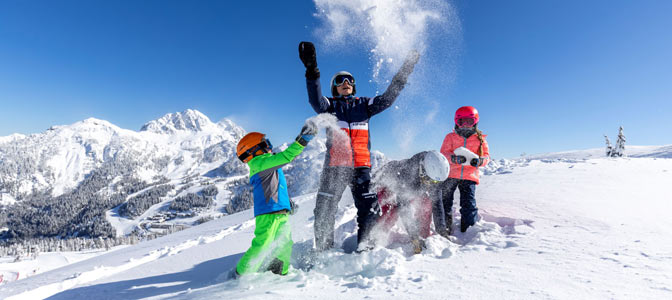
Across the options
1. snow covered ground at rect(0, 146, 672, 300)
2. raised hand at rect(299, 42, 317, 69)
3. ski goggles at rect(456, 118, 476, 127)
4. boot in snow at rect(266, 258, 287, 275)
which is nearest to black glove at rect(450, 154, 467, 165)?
ski goggles at rect(456, 118, 476, 127)

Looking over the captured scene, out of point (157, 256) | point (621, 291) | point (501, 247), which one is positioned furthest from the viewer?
point (157, 256)

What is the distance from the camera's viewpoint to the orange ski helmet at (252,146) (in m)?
4.04

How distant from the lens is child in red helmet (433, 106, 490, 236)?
4594 mm

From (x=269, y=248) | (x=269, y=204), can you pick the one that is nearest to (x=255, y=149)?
(x=269, y=204)

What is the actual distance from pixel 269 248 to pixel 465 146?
11.4 ft

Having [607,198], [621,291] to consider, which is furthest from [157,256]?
[607,198]

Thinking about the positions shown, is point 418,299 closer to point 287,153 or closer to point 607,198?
point 287,153

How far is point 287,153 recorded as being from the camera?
12.2 feet

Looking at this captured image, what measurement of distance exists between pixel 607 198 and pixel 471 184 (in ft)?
9.27

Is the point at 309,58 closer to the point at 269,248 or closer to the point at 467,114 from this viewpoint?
the point at 269,248

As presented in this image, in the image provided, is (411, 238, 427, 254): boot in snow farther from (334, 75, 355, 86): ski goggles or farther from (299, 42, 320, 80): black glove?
(299, 42, 320, 80): black glove

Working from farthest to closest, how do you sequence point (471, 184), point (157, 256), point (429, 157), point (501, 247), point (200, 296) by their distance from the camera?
point (157, 256) < point (471, 184) < point (429, 157) < point (501, 247) < point (200, 296)

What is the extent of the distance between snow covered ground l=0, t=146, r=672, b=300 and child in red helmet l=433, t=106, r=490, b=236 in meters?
0.27

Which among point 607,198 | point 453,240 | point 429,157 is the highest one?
point 429,157
